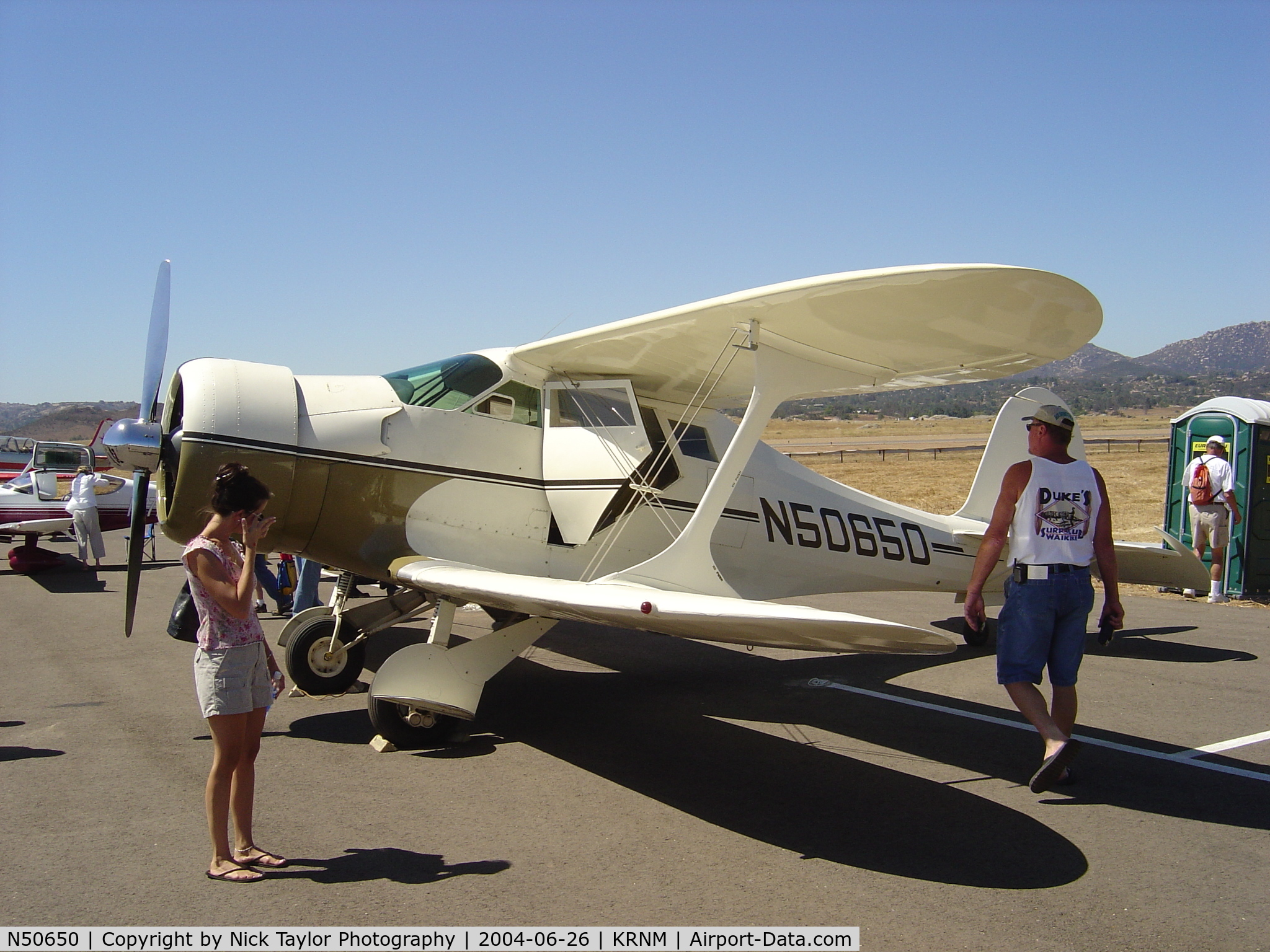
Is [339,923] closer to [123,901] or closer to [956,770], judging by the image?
[123,901]

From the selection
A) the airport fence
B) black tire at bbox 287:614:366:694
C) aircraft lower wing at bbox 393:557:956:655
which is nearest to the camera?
aircraft lower wing at bbox 393:557:956:655

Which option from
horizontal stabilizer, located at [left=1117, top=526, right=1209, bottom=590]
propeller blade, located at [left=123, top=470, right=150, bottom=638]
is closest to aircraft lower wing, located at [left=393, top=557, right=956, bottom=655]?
propeller blade, located at [left=123, top=470, right=150, bottom=638]

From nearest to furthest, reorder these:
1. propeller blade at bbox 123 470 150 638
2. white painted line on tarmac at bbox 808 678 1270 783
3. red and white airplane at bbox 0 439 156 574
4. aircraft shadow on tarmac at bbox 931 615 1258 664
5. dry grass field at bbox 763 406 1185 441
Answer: white painted line on tarmac at bbox 808 678 1270 783 → propeller blade at bbox 123 470 150 638 → aircraft shadow on tarmac at bbox 931 615 1258 664 → red and white airplane at bbox 0 439 156 574 → dry grass field at bbox 763 406 1185 441

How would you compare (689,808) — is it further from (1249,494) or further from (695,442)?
(1249,494)

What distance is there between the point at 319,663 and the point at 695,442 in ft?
11.1

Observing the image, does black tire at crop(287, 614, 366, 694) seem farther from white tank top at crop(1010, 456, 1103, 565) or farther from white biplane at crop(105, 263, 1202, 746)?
white tank top at crop(1010, 456, 1103, 565)

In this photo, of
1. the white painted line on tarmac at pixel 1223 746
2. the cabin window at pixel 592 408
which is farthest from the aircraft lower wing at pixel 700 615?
the white painted line on tarmac at pixel 1223 746

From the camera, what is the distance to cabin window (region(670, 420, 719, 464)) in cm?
693

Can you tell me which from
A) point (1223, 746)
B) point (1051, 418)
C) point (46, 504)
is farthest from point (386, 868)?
point (46, 504)

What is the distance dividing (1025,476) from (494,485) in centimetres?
346

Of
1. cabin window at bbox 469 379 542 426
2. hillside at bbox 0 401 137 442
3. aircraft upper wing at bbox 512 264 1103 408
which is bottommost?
hillside at bbox 0 401 137 442

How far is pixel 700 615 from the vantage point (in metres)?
4.13

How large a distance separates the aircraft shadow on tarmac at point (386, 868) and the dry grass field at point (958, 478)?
12.2 metres

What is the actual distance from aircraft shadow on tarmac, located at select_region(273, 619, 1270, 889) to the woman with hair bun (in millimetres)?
1910
